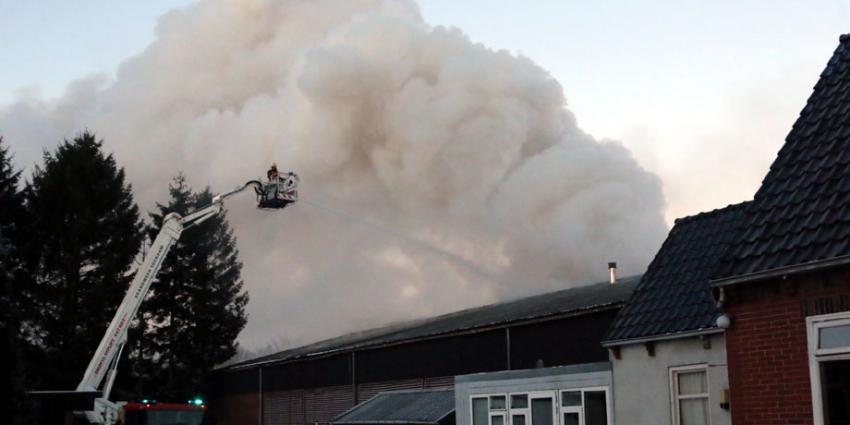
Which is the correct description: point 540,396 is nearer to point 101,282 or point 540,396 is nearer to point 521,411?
point 521,411

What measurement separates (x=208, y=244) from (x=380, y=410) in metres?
35.4

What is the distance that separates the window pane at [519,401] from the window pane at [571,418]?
1321 millimetres

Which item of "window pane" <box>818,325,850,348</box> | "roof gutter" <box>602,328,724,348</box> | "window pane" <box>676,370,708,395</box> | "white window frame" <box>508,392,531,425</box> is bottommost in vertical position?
"white window frame" <box>508,392,531,425</box>

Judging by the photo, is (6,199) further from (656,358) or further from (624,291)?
(656,358)

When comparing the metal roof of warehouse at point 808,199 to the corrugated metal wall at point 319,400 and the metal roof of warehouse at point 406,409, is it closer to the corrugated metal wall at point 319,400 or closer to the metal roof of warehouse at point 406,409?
the metal roof of warehouse at point 406,409

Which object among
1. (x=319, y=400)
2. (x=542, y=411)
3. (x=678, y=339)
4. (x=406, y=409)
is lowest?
(x=542, y=411)

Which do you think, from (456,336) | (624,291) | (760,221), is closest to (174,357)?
(456,336)

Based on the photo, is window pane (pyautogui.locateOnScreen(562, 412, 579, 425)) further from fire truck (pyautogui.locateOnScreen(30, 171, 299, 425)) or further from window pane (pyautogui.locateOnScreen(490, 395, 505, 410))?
fire truck (pyautogui.locateOnScreen(30, 171, 299, 425))

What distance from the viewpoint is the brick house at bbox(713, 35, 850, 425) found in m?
10.8

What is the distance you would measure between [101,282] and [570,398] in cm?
3830

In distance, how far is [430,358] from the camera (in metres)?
37.1

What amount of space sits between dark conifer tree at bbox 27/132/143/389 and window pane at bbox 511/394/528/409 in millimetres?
35272

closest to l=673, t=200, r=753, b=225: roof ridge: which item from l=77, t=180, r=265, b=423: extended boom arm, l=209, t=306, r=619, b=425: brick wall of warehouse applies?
l=209, t=306, r=619, b=425: brick wall of warehouse

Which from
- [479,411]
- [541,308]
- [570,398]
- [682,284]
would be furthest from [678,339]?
[541,308]
